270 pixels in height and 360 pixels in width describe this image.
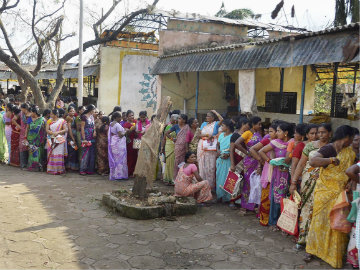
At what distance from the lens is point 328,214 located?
13.1ft

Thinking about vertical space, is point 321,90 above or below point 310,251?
above

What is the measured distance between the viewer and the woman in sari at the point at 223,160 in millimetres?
6285

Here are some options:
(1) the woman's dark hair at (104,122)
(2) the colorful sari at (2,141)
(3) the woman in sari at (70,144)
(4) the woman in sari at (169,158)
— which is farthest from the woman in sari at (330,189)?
(2) the colorful sari at (2,141)

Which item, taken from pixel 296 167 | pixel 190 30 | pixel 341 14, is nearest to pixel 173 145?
pixel 296 167

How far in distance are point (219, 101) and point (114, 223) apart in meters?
10.5

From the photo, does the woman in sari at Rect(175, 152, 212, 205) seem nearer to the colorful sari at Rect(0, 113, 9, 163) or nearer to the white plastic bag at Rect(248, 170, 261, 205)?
the white plastic bag at Rect(248, 170, 261, 205)

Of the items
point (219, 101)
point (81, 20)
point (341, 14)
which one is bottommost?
point (219, 101)

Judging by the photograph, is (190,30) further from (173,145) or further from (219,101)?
(173,145)

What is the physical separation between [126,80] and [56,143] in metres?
8.32

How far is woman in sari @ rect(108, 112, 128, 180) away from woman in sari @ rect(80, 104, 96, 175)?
0.64m

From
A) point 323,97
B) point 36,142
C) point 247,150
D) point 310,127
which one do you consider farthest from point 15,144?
point 323,97

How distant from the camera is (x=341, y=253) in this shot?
393cm

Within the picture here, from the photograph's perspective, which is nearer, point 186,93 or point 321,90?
point 186,93

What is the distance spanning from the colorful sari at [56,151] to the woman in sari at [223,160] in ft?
12.8
